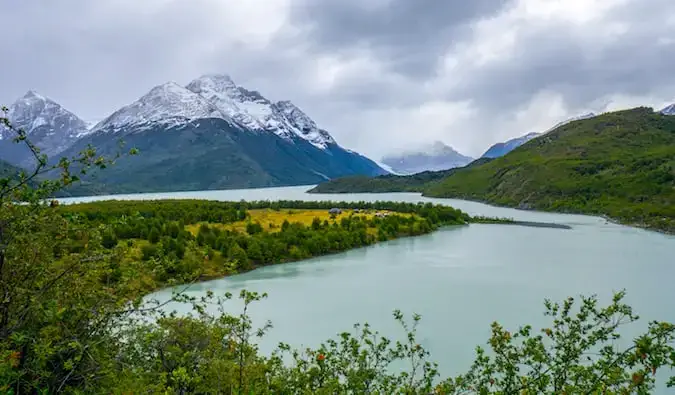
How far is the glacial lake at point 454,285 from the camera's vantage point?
73.9 ft

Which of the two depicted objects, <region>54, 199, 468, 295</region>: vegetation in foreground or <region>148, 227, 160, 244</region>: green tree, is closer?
<region>54, 199, 468, 295</region>: vegetation in foreground

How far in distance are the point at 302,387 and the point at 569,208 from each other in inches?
3674

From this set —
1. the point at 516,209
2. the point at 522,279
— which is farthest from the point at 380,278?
the point at 516,209

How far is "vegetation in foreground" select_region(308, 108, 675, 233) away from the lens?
265 feet

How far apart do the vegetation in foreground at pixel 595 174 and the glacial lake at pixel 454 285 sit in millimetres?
24417

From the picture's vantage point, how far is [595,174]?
102562mm

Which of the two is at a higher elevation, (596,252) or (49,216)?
(49,216)

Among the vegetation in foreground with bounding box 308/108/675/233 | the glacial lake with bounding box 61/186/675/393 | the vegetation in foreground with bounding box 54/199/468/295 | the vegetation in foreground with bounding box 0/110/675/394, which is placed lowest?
the glacial lake with bounding box 61/186/675/393

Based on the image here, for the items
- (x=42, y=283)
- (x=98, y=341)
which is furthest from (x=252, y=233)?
(x=98, y=341)

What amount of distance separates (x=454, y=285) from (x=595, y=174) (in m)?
84.6

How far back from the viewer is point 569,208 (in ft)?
296

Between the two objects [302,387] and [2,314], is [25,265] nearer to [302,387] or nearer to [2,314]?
[2,314]

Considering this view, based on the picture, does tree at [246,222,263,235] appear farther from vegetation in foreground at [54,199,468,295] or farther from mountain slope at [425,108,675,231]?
mountain slope at [425,108,675,231]

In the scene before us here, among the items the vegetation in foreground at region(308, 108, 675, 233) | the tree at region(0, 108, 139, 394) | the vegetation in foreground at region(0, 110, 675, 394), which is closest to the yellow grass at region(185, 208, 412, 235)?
the vegetation in foreground at region(0, 110, 675, 394)
